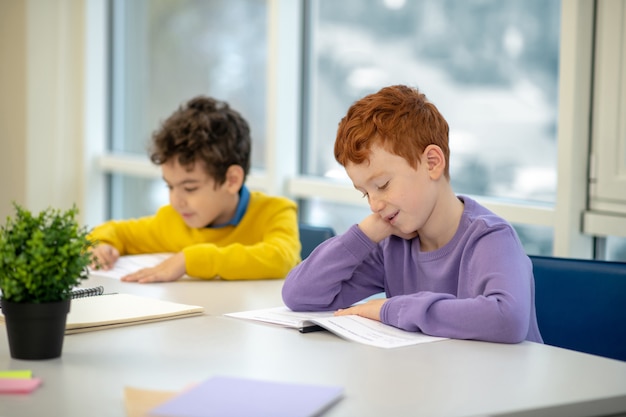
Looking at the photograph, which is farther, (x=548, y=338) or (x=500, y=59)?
(x=500, y=59)

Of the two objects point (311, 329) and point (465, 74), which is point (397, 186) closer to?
point (311, 329)

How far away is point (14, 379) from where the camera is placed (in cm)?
123

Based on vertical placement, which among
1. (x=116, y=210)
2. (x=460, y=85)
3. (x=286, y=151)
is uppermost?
(x=460, y=85)

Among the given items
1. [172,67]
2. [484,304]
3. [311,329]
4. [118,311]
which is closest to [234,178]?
[118,311]

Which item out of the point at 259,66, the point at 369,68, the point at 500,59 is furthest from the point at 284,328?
the point at 259,66

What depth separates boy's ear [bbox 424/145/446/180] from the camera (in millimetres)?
1741

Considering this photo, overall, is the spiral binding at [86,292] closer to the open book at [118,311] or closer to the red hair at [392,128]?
the open book at [118,311]

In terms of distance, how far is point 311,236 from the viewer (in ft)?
8.48

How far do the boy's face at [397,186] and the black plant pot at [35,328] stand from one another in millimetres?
632

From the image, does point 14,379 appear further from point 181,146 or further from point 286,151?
point 286,151

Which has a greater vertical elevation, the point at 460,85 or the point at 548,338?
the point at 460,85

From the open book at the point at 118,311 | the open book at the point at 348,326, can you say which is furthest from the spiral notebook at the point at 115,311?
the open book at the point at 348,326

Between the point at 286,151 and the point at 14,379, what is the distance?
2407mm

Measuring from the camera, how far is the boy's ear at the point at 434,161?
5.71 ft
